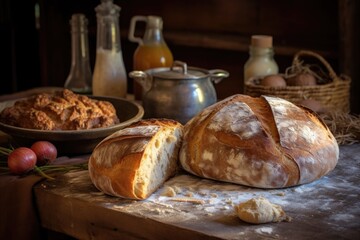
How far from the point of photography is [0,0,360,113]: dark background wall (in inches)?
107

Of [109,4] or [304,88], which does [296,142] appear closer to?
[304,88]

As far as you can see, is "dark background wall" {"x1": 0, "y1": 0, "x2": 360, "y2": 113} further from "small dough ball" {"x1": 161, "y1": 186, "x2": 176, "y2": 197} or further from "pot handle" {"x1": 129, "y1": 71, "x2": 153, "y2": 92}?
"small dough ball" {"x1": 161, "y1": 186, "x2": 176, "y2": 197}

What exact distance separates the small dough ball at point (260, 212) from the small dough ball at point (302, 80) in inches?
37.0

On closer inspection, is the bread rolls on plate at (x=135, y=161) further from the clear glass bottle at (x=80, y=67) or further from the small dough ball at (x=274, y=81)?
the clear glass bottle at (x=80, y=67)

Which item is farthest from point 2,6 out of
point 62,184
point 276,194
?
point 276,194

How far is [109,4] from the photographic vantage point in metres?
2.35

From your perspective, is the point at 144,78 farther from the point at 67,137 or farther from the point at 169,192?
the point at 169,192

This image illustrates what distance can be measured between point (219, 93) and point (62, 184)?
6.27 ft

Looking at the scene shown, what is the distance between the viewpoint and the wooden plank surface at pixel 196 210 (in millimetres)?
1231

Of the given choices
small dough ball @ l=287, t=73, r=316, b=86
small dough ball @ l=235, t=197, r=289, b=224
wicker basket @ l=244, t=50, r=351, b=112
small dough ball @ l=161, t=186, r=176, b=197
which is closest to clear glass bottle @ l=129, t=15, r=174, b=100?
wicker basket @ l=244, t=50, r=351, b=112

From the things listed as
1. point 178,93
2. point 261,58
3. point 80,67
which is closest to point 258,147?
point 178,93

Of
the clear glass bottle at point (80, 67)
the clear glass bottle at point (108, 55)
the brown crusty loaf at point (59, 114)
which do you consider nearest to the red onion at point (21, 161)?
the brown crusty loaf at point (59, 114)

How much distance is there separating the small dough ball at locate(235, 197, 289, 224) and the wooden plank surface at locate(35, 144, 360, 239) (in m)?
0.01

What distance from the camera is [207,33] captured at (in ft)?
10.6
